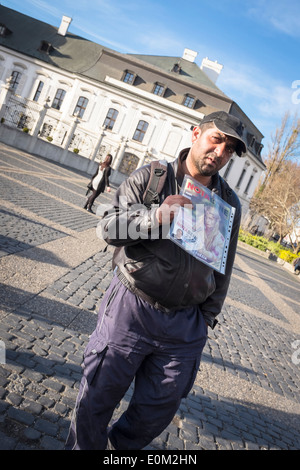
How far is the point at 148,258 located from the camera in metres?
2.03

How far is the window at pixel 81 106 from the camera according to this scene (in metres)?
41.4

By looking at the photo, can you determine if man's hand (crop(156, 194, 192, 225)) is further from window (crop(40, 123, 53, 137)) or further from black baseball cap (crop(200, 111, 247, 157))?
window (crop(40, 123, 53, 137))

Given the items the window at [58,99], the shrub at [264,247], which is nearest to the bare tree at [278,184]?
the shrub at [264,247]

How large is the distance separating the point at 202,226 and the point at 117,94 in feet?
135

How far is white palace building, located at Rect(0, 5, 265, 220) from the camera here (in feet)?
130

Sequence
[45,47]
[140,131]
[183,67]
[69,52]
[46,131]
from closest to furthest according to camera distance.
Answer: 1. [46,131]
2. [140,131]
3. [183,67]
4. [45,47]
5. [69,52]

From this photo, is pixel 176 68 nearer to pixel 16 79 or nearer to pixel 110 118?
pixel 110 118

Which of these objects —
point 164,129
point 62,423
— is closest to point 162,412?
point 62,423

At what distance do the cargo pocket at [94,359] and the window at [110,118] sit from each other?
4092cm

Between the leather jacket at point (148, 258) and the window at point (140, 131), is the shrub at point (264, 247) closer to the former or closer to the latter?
the window at point (140, 131)

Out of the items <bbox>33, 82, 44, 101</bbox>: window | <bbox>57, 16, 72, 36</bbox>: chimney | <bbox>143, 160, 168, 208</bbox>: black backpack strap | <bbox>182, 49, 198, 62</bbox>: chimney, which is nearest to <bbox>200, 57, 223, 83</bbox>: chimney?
<bbox>182, 49, 198, 62</bbox>: chimney

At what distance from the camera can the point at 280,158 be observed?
49031mm

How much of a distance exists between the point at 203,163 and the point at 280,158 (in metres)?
50.4

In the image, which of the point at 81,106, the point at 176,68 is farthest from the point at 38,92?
the point at 176,68
